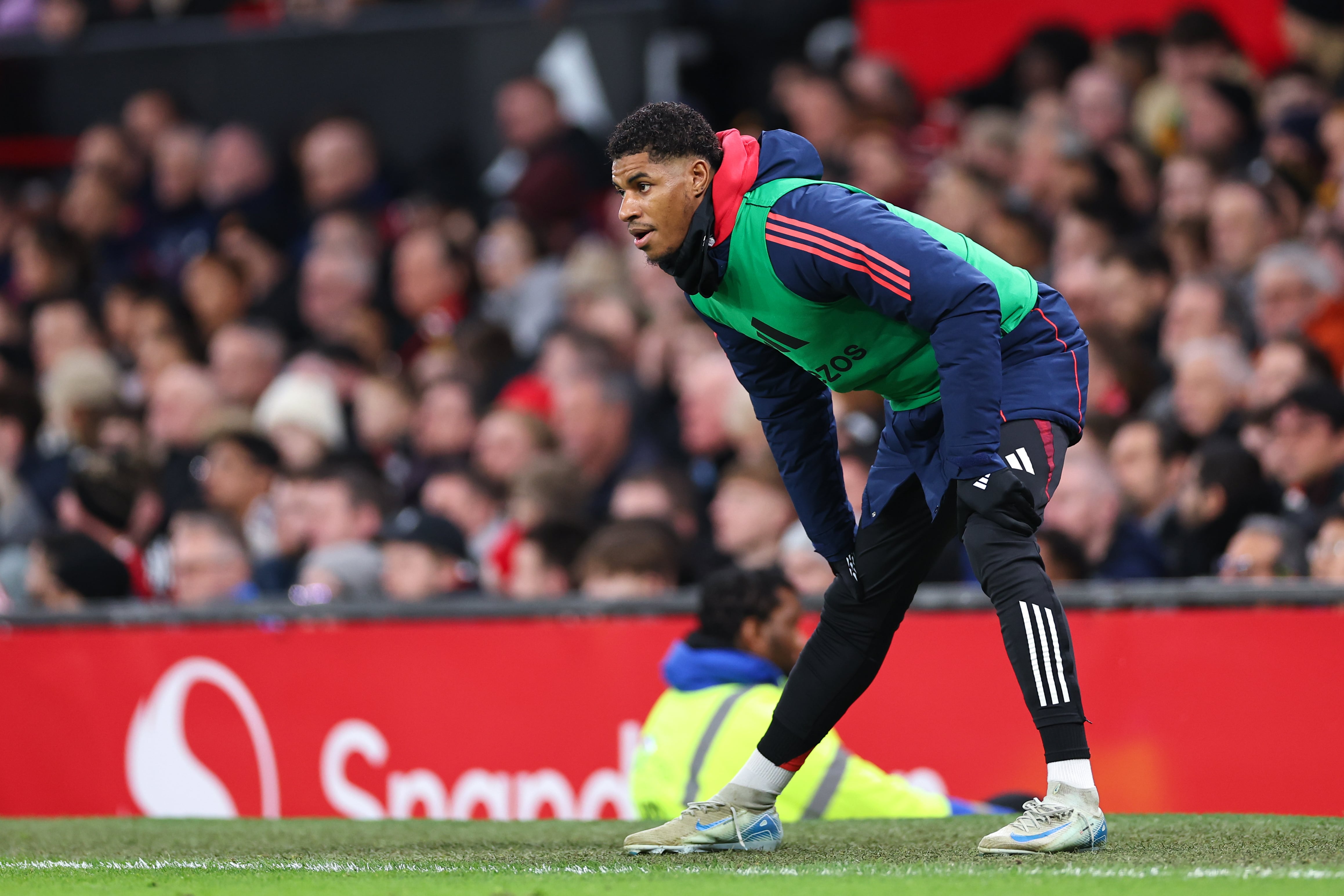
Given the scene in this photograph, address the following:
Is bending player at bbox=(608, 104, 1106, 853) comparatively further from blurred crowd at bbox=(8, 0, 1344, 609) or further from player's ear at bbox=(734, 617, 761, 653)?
blurred crowd at bbox=(8, 0, 1344, 609)

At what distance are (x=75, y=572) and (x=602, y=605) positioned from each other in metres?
2.87

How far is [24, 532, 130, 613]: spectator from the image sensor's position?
26.9 feet

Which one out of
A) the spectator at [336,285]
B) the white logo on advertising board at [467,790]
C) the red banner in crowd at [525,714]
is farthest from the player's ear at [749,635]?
the spectator at [336,285]

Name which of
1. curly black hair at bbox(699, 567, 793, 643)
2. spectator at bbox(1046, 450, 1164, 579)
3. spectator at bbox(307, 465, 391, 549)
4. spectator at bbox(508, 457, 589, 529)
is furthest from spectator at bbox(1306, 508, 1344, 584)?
spectator at bbox(307, 465, 391, 549)

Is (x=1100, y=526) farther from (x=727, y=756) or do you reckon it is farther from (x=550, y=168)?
(x=550, y=168)

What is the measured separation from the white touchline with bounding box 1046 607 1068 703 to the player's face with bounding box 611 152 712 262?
4.05ft

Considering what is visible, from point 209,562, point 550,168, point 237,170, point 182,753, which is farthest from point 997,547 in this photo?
point 237,170

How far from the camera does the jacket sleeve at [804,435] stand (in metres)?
4.59

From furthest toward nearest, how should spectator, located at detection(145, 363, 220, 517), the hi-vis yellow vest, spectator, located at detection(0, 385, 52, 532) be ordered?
spectator, located at detection(145, 363, 220, 517)
spectator, located at detection(0, 385, 52, 532)
the hi-vis yellow vest

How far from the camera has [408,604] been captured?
282 inches

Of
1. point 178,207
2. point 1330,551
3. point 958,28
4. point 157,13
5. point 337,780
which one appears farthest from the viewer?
point 157,13

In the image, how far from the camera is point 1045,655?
4.06 meters

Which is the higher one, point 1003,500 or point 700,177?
point 700,177

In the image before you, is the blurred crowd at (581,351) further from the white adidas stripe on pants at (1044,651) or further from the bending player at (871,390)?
the white adidas stripe on pants at (1044,651)
